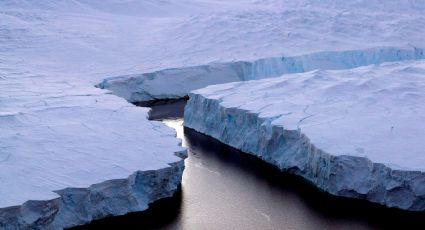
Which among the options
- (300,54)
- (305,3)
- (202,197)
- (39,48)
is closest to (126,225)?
(202,197)

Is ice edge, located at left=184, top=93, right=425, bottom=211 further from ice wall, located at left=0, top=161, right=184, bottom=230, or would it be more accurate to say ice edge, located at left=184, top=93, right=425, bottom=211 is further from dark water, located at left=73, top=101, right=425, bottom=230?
ice wall, located at left=0, top=161, right=184, bottom=230

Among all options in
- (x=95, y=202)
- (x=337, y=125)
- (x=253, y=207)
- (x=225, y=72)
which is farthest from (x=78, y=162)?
(x=225, y=72)

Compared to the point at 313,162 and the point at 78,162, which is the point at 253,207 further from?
the point at 78,162

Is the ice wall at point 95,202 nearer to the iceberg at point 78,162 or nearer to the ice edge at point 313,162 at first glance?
the iceberg at point 78,162

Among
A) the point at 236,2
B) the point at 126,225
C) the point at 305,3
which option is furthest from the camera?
the point at 236,2

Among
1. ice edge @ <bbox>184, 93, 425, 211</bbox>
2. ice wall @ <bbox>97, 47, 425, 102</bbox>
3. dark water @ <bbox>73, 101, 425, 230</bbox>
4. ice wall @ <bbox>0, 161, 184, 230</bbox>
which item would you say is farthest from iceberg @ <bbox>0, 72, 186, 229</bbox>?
ice wall @ <bbox>97, 47, 425, 102</bbox>

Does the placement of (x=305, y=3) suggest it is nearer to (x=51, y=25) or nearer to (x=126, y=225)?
(x=51, y=25)
